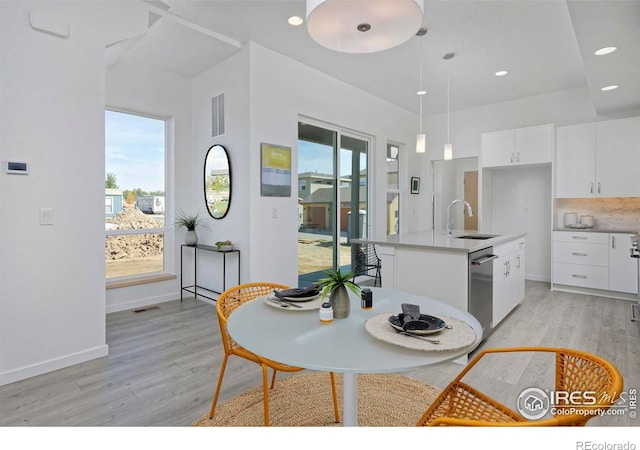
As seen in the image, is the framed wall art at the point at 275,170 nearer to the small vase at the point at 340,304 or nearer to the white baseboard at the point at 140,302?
the white baseboard at the point at 140,302

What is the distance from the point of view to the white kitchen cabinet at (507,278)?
3.16 metres

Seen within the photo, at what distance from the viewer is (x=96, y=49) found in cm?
265

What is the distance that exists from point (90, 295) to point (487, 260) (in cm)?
316

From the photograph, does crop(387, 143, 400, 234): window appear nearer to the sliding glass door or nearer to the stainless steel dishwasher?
the sliding glass door

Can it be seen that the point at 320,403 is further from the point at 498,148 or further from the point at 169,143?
the point at 498,148

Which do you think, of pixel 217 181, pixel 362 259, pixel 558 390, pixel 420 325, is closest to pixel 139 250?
pixel 217 181

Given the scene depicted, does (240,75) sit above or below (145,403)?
above

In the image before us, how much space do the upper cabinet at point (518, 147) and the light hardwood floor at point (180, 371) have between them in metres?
2.24

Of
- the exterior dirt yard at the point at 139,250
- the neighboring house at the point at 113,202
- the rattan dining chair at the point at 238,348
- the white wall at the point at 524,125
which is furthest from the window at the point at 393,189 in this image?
the rattan dining chair at the point at 238,348

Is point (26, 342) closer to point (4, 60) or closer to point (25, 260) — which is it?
point (25, 260)

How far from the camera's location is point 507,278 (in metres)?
3.45

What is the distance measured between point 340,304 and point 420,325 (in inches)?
13.3
